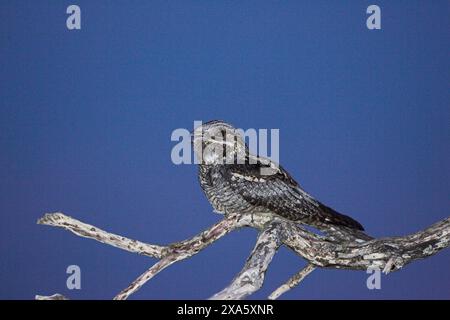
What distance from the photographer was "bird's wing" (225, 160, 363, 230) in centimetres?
266

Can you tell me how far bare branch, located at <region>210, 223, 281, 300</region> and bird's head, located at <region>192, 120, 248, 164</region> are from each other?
573 millimetres

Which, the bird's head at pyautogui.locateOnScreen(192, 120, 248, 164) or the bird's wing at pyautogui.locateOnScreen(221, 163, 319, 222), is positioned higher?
the bird's head at pyautogui.locateOnScreen(192, 120, 248, 164)

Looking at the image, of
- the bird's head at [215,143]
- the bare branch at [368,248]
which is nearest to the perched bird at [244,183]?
the bird's head at [215,143]

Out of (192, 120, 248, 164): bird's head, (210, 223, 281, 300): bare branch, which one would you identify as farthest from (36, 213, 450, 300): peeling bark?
(192, 120, 248, 164): bird's head

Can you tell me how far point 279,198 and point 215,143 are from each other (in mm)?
529

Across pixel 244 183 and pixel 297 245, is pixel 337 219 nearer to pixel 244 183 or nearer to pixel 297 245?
pixel 297 245

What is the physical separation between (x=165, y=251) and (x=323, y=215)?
0.99 meters

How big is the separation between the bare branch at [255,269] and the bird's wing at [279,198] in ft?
0.77

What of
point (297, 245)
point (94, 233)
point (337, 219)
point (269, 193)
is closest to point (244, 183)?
point (269, 193)

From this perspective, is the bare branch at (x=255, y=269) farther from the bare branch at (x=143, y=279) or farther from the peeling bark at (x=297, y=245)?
the bare branch at (x=143, y=279)

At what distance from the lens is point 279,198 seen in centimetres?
267

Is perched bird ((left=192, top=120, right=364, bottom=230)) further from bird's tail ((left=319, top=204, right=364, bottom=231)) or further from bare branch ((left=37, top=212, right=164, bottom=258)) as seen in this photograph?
bare branch ((left=37, top=212, right=164, bottom=258))
